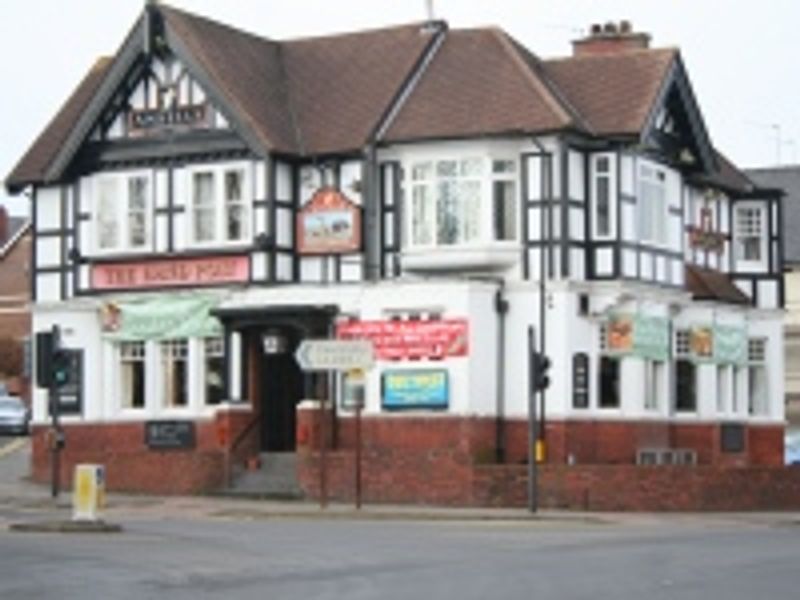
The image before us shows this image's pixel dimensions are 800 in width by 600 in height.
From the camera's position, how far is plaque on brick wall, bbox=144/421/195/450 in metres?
47.8

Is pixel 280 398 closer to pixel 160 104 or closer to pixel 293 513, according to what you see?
pixel 160 104

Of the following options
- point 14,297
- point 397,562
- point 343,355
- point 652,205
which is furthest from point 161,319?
point 14,297

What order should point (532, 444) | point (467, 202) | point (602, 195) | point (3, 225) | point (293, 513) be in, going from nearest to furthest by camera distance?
point (293, 513) < point (532, 444) < point (467, 202) < point (602, 195) < point (3, 225)

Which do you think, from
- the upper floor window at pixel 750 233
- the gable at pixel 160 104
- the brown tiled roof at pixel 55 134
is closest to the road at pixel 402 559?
the gable at pixel 160 104

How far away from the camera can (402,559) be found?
→ 90.7ft

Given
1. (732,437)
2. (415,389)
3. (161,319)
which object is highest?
(161,319)

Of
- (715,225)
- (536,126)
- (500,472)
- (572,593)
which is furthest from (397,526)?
(715,225)

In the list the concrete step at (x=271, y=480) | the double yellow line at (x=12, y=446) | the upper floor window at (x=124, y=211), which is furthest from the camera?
the double yellow line at (x=12, y=446)

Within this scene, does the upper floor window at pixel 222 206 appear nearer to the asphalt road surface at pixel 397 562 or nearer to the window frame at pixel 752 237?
the asphalt road surface at pixel 397 562

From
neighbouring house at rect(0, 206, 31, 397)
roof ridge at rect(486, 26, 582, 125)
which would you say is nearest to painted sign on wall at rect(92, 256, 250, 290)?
roof ridge at rect(486, 26, 582, 125)

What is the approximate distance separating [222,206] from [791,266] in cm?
3385

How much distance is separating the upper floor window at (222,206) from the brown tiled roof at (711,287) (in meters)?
10.6

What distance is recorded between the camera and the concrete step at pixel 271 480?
1761 inches

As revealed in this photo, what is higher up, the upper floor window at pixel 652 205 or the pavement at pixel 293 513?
the upper floor window at pixel 652 205
